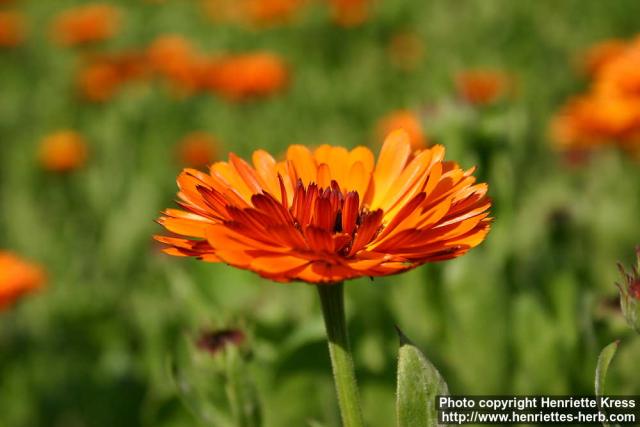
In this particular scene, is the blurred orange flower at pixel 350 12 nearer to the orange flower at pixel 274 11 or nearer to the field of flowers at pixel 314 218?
the field of flowers at pixel 314 218

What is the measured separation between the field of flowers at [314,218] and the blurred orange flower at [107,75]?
0.02m

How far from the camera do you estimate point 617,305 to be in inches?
60.6

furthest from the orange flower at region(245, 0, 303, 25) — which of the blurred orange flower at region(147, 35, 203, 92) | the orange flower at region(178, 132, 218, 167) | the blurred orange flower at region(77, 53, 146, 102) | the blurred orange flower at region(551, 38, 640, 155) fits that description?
the blurred orange flower at region(551, 38, 640, 155)

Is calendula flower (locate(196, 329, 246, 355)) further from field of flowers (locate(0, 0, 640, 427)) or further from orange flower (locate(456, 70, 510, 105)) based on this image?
A: orange flower (locate(456, 70, 510, 105))

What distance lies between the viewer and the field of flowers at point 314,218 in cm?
140

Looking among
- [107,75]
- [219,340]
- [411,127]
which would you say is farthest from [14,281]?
[107,75]

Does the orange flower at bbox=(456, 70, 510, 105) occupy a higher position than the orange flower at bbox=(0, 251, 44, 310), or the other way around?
the orange flower at bbox=(456, 70, 510, 105)

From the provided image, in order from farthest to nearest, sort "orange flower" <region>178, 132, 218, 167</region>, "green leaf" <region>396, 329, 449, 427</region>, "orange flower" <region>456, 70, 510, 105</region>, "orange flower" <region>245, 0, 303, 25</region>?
1. "orange flower" <region>245, 0, 303, 25</region>
2. "orange flower" <region>178, 132, 218, 167</region>
3. "orange flower" <region>456, 70, 510, 105</region>
4. "green leaf" <region>396, 329, 449, 427</region>

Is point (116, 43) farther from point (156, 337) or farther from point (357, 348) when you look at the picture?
point (357, 348)

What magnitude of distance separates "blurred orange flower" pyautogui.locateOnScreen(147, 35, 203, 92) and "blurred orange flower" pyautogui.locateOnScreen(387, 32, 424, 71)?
1.09 m

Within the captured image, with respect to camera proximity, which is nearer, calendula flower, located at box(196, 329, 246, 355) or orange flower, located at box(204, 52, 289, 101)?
calendula flower, located at box(196, 329, 246, 355)

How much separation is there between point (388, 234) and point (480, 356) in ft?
3.31

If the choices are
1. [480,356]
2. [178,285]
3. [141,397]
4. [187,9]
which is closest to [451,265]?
[480,356]

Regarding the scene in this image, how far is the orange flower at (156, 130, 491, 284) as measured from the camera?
861 mm
